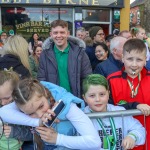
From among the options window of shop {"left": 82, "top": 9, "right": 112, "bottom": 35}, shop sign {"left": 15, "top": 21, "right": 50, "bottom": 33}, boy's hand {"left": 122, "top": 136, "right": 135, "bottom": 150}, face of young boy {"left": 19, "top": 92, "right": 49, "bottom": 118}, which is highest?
window of shop {"left": 82, "top": 9, "right": 112, "bottom": 35}

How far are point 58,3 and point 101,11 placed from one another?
84.3 inches

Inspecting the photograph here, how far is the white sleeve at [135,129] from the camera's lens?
7.88 feet

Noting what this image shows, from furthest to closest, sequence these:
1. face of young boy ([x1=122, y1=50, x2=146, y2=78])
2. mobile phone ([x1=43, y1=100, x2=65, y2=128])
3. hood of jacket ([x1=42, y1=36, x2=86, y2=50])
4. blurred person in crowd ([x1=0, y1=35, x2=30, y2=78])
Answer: hood of jacket ([x1=42, y1=36, x2=86, y2=50]) < blurred person in crowd ([x1=0, y1=35, x2=30, y2=78]) < face of young boy ([x1=122, y1=50, x2=146, y2=78]) < mobile phone ([x1=43, y1=100, x2=65, y2=128])

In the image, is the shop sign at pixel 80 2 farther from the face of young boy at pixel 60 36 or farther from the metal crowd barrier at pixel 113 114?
the metal crowd barrier at pixel 113 114

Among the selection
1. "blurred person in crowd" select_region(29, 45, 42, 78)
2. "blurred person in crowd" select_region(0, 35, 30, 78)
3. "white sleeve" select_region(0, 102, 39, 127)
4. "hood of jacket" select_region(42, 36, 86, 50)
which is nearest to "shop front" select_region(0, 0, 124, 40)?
"blurred person in crowd" select_region(29, 45, 42, 78)

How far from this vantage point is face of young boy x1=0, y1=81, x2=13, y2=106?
250 centimetres

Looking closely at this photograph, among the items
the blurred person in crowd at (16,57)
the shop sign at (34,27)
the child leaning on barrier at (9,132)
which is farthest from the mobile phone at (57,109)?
the shop sign at (34,27)

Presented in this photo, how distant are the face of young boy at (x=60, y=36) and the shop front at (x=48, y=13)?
868 cm

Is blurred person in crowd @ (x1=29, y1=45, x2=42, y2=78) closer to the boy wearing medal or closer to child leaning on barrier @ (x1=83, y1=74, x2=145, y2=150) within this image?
the boy wearing medal

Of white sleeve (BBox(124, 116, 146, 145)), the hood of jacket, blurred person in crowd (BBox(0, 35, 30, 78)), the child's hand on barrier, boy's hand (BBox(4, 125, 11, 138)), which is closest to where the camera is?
the child's hand on barrier

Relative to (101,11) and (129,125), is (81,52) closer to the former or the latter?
(129,125)

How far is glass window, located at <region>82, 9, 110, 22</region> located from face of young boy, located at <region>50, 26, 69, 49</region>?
920 centimetres

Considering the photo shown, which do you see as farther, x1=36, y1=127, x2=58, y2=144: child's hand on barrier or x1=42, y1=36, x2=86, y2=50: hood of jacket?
x1=42, y1=36, x2=86, y2=50: hood of jacket

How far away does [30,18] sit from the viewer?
42.4ft
